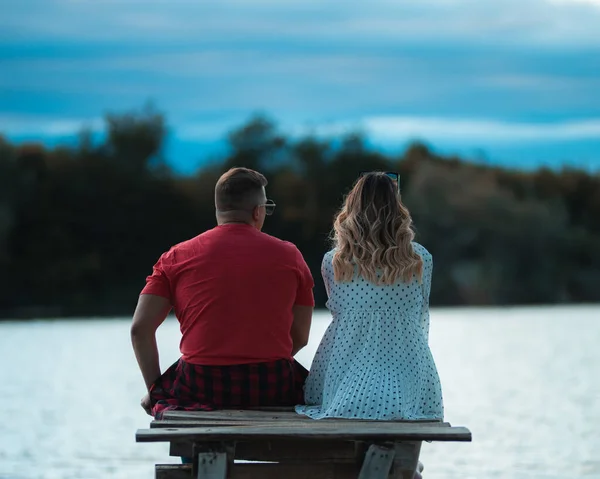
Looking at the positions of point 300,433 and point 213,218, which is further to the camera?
point 213,218

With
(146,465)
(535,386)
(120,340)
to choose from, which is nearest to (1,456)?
(146,465)

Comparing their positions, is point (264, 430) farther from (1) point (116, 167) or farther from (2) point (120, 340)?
(1) point (116, 167)

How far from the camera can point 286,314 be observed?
4.11 metres

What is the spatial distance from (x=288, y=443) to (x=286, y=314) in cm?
45

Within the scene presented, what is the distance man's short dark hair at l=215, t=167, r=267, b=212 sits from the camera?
4.04 metres

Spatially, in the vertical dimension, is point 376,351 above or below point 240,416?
above

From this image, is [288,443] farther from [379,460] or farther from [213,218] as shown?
[213,218]

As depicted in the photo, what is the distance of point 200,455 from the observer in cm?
371

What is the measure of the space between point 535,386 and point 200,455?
12.5 m

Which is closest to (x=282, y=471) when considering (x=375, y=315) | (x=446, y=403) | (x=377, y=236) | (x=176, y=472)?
(x=176, y=472)

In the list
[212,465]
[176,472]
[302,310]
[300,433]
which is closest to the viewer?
[300,433]

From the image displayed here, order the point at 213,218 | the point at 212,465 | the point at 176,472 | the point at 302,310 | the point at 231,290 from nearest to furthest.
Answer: the point at 212,465
the point at 176,472
the point at 231,290
the point at 302,310
the point at 213,218

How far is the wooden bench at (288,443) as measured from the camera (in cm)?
359

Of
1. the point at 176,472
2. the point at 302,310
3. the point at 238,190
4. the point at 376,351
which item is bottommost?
the point at 176,472
